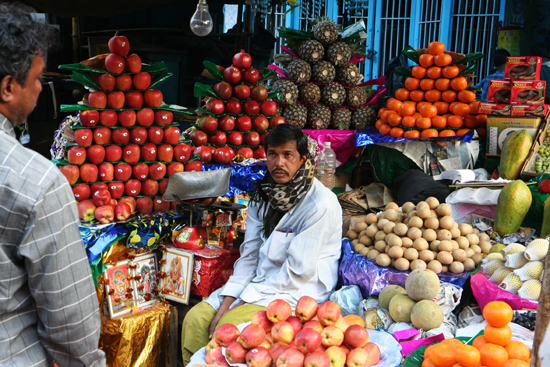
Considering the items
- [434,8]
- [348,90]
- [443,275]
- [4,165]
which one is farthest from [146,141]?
[434,8]

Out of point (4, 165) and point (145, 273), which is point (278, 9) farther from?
point (4, 165)

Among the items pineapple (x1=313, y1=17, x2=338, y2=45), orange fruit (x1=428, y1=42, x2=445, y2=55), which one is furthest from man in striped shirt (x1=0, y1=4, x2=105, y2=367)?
pineapple (x1=313, y1=17, x2=338, y2=45)

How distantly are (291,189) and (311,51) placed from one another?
3.43 m

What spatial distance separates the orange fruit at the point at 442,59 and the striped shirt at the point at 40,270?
15.5 feet

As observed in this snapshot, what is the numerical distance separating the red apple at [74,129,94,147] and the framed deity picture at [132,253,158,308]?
828mm

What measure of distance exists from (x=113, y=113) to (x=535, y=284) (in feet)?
8.90

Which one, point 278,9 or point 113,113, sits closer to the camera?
point 113,113

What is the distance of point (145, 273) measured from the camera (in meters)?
3.30

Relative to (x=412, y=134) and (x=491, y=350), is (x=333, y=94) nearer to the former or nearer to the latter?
(x=412, y=134)

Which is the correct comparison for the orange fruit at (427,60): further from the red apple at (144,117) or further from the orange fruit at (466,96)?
the red apple at (144,117)

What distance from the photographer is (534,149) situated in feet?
14.0

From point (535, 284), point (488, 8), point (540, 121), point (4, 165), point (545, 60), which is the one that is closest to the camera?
point (4, 165)

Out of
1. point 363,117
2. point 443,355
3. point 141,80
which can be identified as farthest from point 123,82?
point 363,117

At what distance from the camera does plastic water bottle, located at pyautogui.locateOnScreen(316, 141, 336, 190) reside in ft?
17.8
